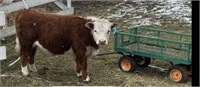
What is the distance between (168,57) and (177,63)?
179 millimetres

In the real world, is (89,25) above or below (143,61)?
above

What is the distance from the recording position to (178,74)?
17.4 ft

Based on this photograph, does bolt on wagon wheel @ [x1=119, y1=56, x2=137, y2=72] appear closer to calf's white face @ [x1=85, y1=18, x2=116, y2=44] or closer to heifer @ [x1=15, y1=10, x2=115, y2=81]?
heifer @ [x1=15, y1=10, x2=115, y2=81]

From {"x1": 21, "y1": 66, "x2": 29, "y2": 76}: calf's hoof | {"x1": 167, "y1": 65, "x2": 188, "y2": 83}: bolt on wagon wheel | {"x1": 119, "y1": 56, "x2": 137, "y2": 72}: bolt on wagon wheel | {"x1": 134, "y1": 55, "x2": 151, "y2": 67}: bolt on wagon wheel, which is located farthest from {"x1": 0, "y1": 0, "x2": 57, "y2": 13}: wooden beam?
{"x1": 167, "y1": 65, "x2": 188, "y2": 83}: bolt on wagon wheel

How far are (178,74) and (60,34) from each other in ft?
6.20

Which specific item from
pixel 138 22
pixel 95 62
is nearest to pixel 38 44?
pixel 95 62

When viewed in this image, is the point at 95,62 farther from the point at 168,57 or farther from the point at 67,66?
the point at 168,57

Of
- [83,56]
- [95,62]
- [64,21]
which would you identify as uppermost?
[64,21]

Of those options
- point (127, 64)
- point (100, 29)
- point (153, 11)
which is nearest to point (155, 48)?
point (127, 64)

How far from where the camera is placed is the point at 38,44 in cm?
545

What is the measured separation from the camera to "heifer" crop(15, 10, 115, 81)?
5.21 m

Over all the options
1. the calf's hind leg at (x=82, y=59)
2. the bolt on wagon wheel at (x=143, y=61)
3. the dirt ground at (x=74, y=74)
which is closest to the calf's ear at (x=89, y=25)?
the calf's hind leg at (x=82, y=59)

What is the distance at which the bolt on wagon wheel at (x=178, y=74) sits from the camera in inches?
205

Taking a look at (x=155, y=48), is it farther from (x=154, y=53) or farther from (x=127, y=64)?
(x=127, y=64)
